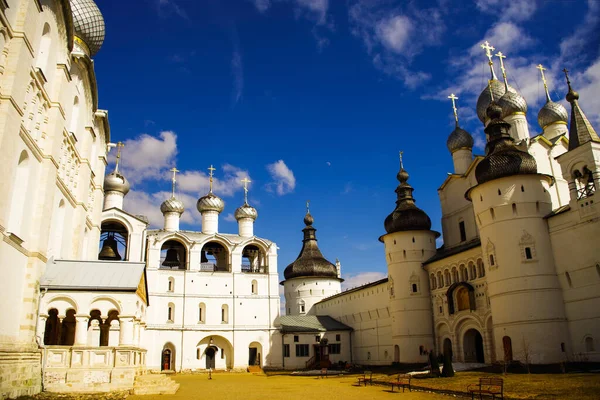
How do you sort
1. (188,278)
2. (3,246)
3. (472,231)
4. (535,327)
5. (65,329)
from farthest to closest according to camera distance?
(188,278) < (472,231) < (535,327) < (65,329) < (3,246)

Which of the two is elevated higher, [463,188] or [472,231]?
[463,188]

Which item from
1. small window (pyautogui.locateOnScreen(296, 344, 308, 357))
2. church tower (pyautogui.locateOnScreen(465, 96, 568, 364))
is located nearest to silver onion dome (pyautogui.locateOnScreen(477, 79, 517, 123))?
church tower (pyautogui.locateOnScreen(465, 96, 568, 364))

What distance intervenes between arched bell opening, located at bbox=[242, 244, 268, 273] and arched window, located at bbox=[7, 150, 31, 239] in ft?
78.7

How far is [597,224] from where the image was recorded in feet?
63.9

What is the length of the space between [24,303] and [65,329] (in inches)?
204

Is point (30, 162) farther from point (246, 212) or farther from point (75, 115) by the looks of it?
point (246, 212)

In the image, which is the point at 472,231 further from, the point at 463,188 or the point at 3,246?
the point at 3,246

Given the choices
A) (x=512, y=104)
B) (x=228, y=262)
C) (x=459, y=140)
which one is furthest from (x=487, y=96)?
(x=228, y=262)

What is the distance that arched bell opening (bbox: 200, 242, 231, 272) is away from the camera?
37.0 m

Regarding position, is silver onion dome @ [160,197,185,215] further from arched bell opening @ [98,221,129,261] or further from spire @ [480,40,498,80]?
spire @ [480,40,498,80]

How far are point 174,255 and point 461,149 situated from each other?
72.8 ft

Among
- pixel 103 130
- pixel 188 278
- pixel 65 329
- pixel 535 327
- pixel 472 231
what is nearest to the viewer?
pixel 65 329

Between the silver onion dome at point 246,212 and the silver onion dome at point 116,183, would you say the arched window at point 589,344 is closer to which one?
the silver onion dome at point 246,212

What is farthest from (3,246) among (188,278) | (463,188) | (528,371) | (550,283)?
(463,188)
